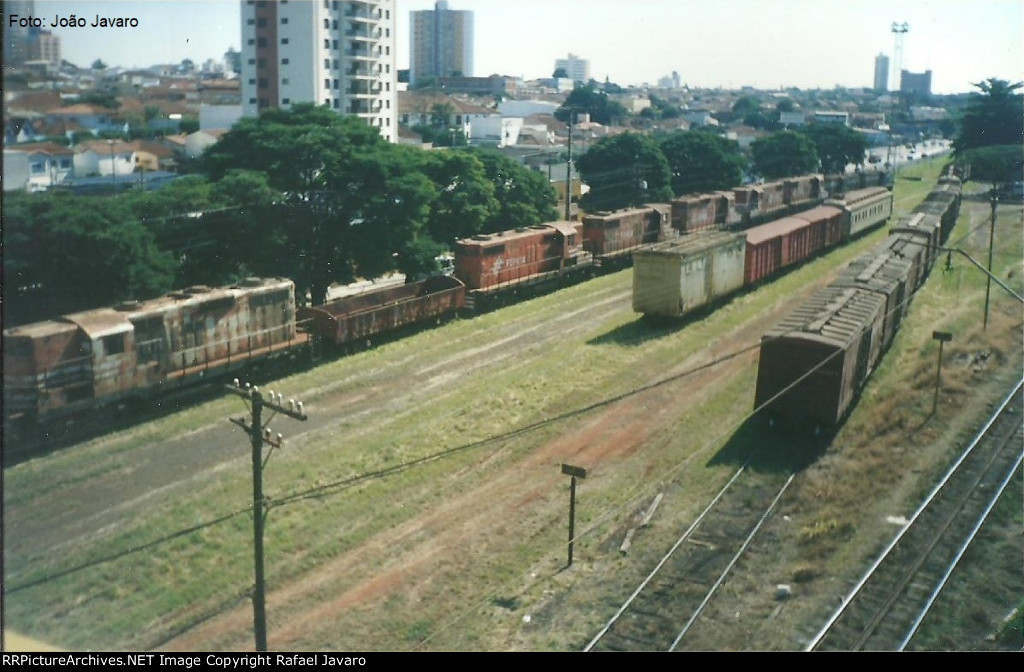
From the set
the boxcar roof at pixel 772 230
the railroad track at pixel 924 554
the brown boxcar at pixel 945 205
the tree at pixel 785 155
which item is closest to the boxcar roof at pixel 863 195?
the brown boxcar at pixel 945 205

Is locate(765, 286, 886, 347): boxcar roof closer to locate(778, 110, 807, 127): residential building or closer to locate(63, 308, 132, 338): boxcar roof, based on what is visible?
locate(63, 308, 132, 338): boxcar roof

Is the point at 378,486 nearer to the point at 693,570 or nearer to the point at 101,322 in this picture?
the point at 693,570

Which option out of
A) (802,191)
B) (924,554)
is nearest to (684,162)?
(802,191)

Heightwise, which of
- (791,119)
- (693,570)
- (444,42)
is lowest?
(693,570)

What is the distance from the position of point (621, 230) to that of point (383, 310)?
1721 cm

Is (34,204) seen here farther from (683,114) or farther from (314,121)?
(683,114)

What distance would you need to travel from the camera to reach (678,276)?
29344mm

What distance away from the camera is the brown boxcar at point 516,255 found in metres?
33.2

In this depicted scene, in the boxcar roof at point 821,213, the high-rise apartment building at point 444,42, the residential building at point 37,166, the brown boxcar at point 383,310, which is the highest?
the high-rise apartment building at point 444,42

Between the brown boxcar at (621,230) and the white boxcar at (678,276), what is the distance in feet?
26.5

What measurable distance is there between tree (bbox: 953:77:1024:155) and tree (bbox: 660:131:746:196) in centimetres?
1474

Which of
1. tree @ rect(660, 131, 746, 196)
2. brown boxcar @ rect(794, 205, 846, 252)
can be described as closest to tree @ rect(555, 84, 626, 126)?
tree @ rect(660, 131, 746, 196)

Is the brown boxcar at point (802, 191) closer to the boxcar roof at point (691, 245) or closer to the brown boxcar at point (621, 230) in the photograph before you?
the brown boxcar at point (621, 230)

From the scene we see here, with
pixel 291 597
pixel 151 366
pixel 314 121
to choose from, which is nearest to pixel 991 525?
pixel 291 597
